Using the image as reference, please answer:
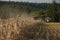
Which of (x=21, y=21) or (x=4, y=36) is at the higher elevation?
(x=21, y=21)

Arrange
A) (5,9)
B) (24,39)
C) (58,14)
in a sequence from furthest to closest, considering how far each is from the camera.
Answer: (5,9) < (58,14) < (24,39)

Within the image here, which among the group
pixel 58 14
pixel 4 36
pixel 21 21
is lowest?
pixel 58 14

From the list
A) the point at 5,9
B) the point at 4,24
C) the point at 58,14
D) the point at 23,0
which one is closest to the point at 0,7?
the point at 5,9

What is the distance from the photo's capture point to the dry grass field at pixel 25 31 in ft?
7.51

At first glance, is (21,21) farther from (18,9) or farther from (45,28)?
(18,9)

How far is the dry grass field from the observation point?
229 cm

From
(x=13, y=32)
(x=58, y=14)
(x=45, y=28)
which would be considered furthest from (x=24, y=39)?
(x=58, y=14)

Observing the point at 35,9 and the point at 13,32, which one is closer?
the point at 13,32

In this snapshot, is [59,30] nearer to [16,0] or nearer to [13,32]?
[13,32]

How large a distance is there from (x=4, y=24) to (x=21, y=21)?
0.19m

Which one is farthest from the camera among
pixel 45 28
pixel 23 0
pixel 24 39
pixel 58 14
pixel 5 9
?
pixel 23 0

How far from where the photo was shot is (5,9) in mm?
6375

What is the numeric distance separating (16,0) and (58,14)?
160 cm

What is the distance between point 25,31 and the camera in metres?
2.33
